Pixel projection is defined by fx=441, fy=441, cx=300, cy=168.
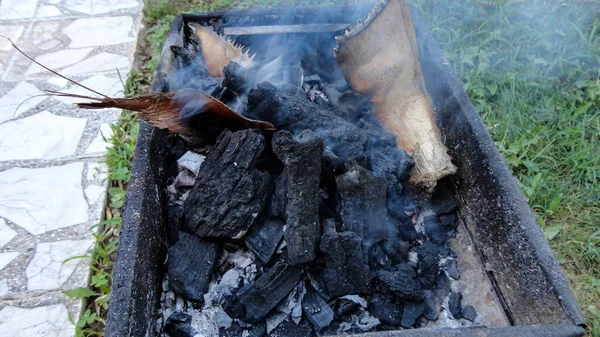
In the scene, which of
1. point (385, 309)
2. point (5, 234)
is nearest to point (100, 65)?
point (5, 234)

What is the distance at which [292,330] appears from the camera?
5.51 feet

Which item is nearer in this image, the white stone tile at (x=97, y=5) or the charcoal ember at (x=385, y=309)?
the charcoal ember at (x=385, y=309)

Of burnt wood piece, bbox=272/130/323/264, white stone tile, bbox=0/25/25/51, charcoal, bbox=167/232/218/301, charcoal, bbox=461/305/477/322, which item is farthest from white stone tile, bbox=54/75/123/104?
charcoal, bbox=461/305/477/322

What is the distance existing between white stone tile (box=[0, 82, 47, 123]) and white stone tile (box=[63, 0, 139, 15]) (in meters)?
1.31

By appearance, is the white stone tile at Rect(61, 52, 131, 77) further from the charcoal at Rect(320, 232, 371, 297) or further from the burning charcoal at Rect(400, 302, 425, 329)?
the burning charcoal at Rect(400, 302, 425, 329)

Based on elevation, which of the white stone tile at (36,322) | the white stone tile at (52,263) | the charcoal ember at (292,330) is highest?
the charcoal ember at (292,330)

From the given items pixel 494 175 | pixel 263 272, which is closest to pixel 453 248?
pixel 494 175

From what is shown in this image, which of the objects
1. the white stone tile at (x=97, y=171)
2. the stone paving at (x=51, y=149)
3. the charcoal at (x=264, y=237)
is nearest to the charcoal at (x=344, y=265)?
the charcoal at (x=264, y=237)

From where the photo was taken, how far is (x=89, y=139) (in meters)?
3.21

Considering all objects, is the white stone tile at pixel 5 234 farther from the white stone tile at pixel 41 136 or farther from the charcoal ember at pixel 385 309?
the charcoal ember at pixel 385 309

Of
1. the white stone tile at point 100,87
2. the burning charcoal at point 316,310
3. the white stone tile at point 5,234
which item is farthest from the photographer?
the white stone tile at point 100,87

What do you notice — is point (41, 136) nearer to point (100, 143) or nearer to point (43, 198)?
point (100, 143)

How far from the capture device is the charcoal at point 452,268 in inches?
73.4

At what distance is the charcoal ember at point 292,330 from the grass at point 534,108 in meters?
1.02
